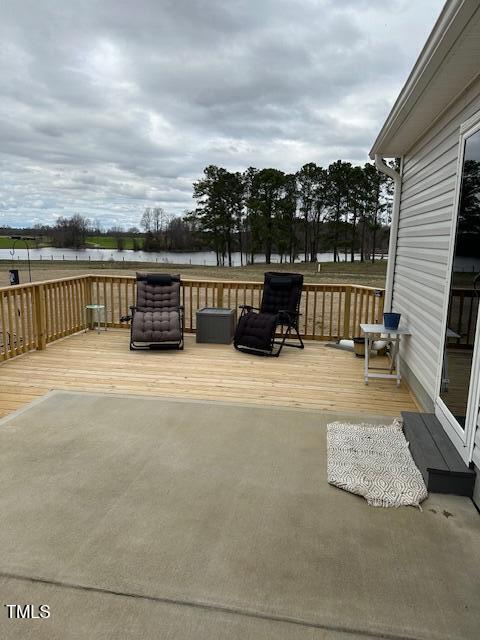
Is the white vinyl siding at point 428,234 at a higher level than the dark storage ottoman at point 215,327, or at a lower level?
higher

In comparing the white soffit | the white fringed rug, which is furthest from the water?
the white fringed rug

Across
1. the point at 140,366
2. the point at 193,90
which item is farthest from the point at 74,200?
the point at 140,366

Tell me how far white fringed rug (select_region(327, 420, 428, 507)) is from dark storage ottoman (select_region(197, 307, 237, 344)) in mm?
3123

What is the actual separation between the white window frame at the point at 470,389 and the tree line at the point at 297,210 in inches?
1087

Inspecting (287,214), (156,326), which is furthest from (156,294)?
(287,214)

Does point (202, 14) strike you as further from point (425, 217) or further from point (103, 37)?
point (425, 217)

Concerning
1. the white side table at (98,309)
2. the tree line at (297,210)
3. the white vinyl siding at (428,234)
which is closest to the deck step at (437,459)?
the white vinyl siding at (428,234)

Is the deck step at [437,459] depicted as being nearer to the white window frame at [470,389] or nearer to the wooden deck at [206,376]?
the white window frame at [470,389]

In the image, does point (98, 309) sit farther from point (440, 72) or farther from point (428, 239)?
point (440, 72)

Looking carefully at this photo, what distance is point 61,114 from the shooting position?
1266 cm

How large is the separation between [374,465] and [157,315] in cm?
405

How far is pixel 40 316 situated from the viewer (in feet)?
19.7

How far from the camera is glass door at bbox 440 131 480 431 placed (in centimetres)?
288

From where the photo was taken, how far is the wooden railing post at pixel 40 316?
5921 mm
